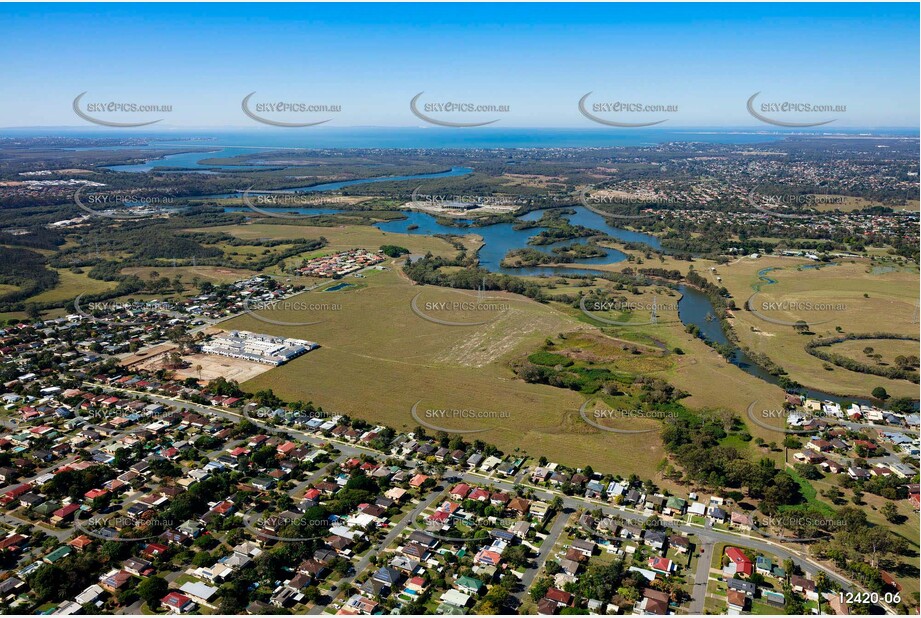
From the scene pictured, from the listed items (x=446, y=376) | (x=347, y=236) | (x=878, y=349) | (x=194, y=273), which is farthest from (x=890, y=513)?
(x=347, y=236)

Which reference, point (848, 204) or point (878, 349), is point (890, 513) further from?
point (848, 204)

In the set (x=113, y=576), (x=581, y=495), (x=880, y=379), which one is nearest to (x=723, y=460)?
(x=581, y=495)

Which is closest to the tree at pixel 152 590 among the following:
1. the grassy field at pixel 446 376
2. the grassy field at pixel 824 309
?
the grassy field at pixel 446 376

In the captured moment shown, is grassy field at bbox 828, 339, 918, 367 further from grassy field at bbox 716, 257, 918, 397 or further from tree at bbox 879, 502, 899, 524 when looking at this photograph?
tree at bbox 879, 502, 899, 524

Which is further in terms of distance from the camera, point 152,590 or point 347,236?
point 347,236

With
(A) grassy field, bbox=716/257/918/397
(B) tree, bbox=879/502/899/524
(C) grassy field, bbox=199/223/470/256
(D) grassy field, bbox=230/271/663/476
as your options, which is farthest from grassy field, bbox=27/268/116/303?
(B) tree, bbox=879/502/899/524

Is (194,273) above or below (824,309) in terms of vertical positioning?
above

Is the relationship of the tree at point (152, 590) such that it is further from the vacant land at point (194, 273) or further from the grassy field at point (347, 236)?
the grassy field at point (347, 236)

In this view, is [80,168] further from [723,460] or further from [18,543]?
[723,460]

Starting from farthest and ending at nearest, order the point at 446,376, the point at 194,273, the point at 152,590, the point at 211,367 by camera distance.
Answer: the point at 194,273 → the point at 211,367 → the point at 446,376 → the point at 152,590

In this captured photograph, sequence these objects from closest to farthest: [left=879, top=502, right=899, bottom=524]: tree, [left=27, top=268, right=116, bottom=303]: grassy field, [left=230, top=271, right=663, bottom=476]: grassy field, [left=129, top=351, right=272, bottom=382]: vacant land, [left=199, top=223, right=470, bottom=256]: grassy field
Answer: [left=879, top=502, right=899, bottom=524]: tree → [left=230, top=271, right=663, bottom=476]: grassy field → [left=129, top=351, right=272, bottom=382]: vacant land → [left=27, top=268, right=116, bottom=303]: grassy field → [left=199, top=223, right=470, bottom=256]: grassy field

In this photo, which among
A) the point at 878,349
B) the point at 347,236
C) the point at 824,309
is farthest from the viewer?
the point at 347,236
